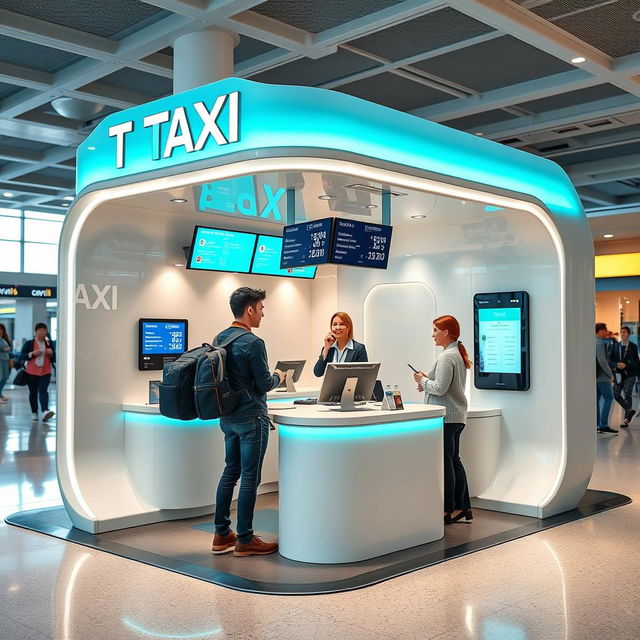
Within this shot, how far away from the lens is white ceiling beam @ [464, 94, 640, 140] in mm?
9273

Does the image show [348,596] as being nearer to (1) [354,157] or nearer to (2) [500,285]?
(1) [354,157]

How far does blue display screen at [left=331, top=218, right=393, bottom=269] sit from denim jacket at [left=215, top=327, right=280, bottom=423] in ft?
5.55

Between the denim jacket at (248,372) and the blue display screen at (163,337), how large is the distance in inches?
65.9

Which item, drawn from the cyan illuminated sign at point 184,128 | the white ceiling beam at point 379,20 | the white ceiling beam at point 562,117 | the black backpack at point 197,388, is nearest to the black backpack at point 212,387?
the black backpack at point 197,388

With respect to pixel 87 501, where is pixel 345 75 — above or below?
above

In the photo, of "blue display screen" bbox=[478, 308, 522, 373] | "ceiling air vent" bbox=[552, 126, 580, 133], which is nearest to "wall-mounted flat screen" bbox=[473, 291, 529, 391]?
"blue display screen" bbox=[478, 308, 522, 373]

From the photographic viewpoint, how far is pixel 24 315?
2119 centimetres

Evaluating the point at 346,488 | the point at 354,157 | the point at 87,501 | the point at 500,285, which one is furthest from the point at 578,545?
the point at 87,501

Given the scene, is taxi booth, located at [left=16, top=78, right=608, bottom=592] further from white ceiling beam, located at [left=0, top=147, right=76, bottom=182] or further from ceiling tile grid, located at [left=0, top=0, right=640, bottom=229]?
white ceiling beam, located at [left=0, top=147, right=76, bottom=182]

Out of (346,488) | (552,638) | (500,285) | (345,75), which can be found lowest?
(552,638)

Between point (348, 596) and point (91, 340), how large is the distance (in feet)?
9.56

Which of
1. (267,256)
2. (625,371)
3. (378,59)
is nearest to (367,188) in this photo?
(267,256)

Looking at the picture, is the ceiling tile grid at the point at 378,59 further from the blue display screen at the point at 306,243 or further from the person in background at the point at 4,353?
the person in background at the point at 4,353

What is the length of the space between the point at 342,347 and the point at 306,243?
3.05ft
